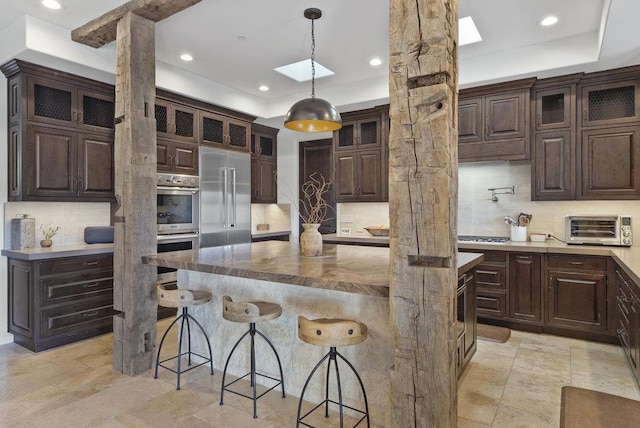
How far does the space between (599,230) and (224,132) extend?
15.0ft

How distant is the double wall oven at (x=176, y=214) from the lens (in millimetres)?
4574

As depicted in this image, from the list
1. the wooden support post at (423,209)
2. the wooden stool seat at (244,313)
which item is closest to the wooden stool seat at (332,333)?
the wooden support post at (423,209)

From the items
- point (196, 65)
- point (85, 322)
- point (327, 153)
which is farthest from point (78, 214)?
point (327, 153)

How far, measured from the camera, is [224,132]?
546cm

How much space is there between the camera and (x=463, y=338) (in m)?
2.67

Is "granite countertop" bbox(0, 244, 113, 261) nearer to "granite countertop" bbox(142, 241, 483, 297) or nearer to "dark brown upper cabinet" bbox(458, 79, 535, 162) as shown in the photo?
"granite countertop" bbox(142, 241, 483, 297)

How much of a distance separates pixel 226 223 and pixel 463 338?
11.8 ft

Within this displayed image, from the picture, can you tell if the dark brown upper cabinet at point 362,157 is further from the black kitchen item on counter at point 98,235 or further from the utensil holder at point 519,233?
the black kitchen item on counter at point 98,235

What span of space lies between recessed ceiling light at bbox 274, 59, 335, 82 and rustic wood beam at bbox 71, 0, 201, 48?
5.65 ft

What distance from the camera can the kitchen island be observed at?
2.27 m

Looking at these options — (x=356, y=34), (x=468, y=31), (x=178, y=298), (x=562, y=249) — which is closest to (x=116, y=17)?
(x=356, y=34)

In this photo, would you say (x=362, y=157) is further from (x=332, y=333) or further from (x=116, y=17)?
(x=332, y=333)

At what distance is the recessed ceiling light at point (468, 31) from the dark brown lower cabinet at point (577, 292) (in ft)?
7.49

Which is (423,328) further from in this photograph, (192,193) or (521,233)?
(192,193)
